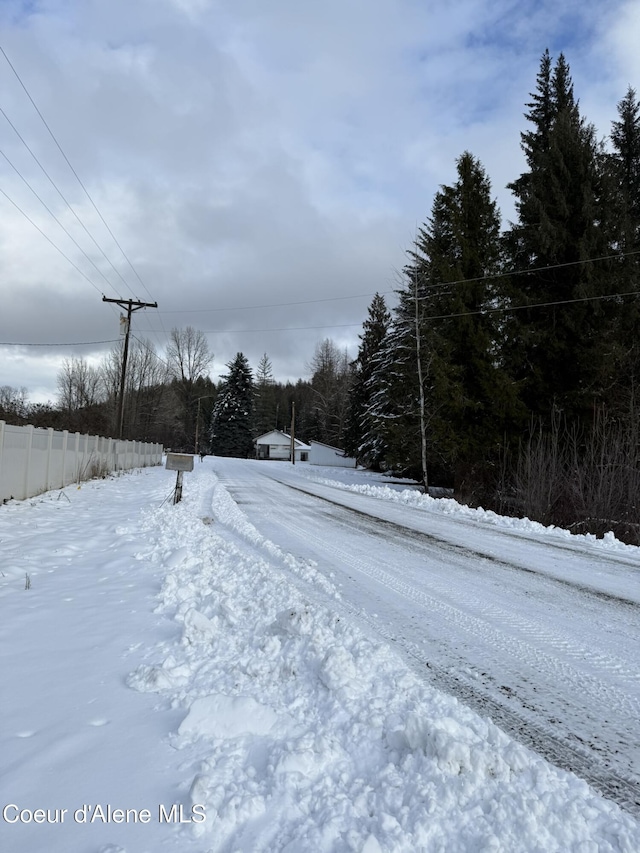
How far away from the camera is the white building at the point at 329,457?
53.6m

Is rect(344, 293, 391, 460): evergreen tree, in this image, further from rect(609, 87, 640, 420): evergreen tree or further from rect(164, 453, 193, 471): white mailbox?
rect(164, 453, 193, 471): white mailbox

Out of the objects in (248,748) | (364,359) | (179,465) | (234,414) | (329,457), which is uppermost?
(364,359)

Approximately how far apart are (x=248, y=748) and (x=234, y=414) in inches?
2663

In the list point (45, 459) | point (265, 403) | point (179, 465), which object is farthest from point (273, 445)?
point (179, 465)

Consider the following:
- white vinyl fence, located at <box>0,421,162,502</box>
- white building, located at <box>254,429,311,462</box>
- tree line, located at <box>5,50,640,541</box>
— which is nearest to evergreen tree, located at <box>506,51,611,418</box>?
tree line, located at <box>5,50,640,541</box>

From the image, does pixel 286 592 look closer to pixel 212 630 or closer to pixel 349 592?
pixel 349 592

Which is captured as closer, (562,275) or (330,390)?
(562,275)

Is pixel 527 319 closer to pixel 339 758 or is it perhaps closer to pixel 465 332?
pixel 465 332

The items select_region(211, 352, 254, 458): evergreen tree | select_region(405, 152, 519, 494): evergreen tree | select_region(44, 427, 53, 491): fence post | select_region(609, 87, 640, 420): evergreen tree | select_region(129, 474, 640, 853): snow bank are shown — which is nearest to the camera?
select_region(129, 474, 640, 853): snow bank

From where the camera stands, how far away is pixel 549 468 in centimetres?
1438

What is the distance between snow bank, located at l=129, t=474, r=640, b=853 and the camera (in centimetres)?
191

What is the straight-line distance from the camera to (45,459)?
13.4 m

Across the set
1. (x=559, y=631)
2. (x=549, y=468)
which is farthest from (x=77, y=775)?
(x=549, y=468)

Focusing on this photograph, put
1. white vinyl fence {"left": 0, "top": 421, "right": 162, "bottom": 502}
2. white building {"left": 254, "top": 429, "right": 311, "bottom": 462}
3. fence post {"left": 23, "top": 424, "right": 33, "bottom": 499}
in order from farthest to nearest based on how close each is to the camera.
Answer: white building {"left": 254, "top": 429, "right": 311, "bottom": 462}
fence post {"left": 23, "top": 424, "right": 33, "bottom": 499}
white vinyl fence {"left": 0, "top": 421, "right": 162, "bottom": 502}
